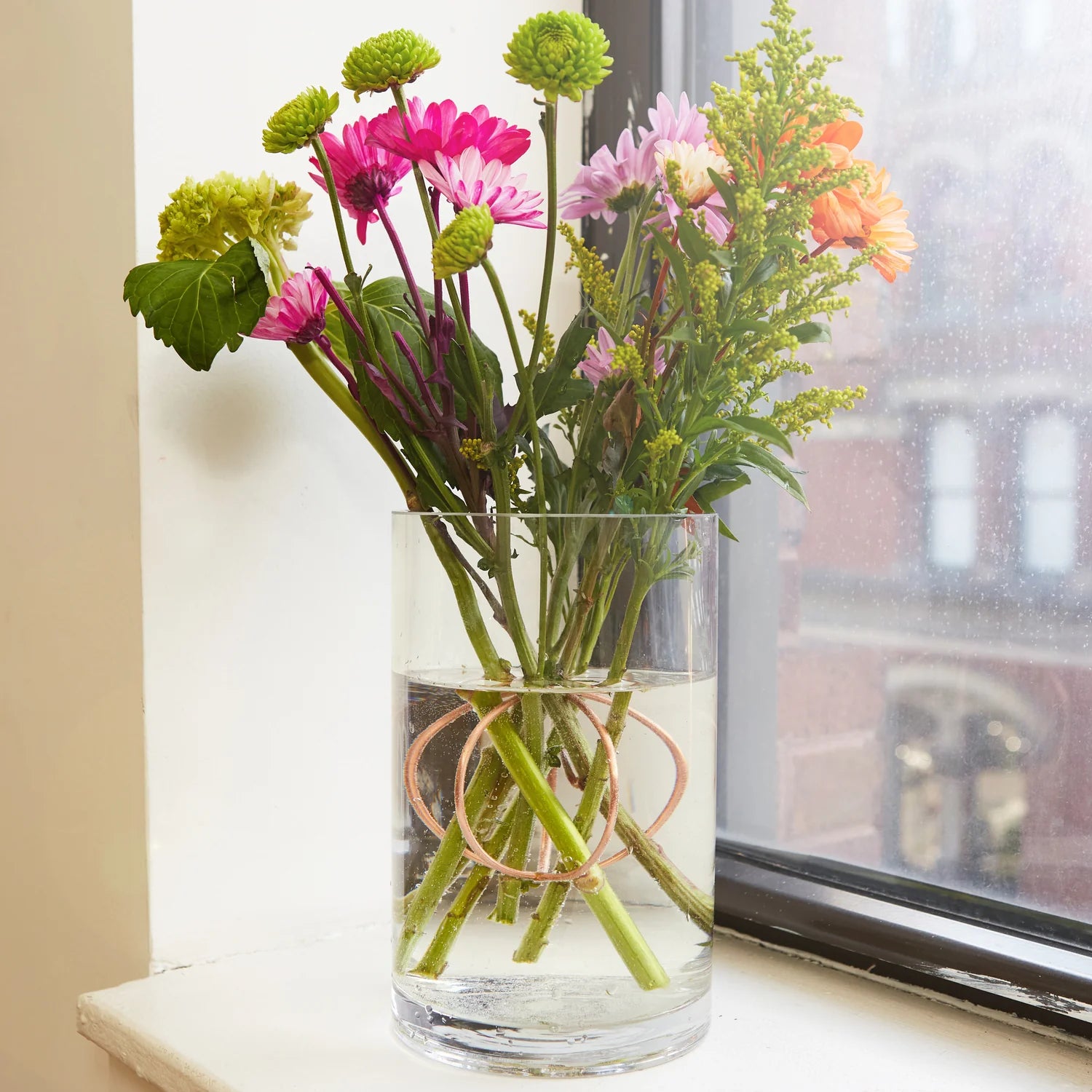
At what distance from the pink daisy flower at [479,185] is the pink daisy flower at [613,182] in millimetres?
52

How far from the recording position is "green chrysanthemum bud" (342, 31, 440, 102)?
52 cm

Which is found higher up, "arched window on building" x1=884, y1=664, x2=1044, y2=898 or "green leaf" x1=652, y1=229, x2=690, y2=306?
"green leaf" x1=652, y1=229, x2=690, y2=306

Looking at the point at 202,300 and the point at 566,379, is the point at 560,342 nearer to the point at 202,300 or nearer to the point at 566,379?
the point at 566,379

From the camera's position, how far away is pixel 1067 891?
64cm

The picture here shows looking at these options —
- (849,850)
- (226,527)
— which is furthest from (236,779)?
(849,850)

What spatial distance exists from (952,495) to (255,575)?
0.44 m

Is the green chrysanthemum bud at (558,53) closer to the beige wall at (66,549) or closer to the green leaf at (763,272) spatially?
the green leaf at (763,272)

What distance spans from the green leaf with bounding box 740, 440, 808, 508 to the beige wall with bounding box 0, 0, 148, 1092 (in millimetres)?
365

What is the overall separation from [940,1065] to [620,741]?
232 mm

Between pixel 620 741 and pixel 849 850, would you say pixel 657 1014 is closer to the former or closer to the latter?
pixel 620 741

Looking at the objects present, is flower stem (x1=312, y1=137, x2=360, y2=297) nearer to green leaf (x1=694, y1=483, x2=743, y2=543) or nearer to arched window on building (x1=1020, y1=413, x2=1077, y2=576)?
green leaf (x1=694, y1=483, x2=743, y2=543)

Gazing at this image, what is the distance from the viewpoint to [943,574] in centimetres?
71

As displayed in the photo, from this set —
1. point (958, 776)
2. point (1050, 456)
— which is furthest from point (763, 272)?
point (958, 776)

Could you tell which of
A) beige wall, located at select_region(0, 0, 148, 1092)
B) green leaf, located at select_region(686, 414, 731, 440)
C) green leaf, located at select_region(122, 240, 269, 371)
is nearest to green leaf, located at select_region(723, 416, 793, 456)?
green leaf, located at select_region(686, 414, 731, 440)
